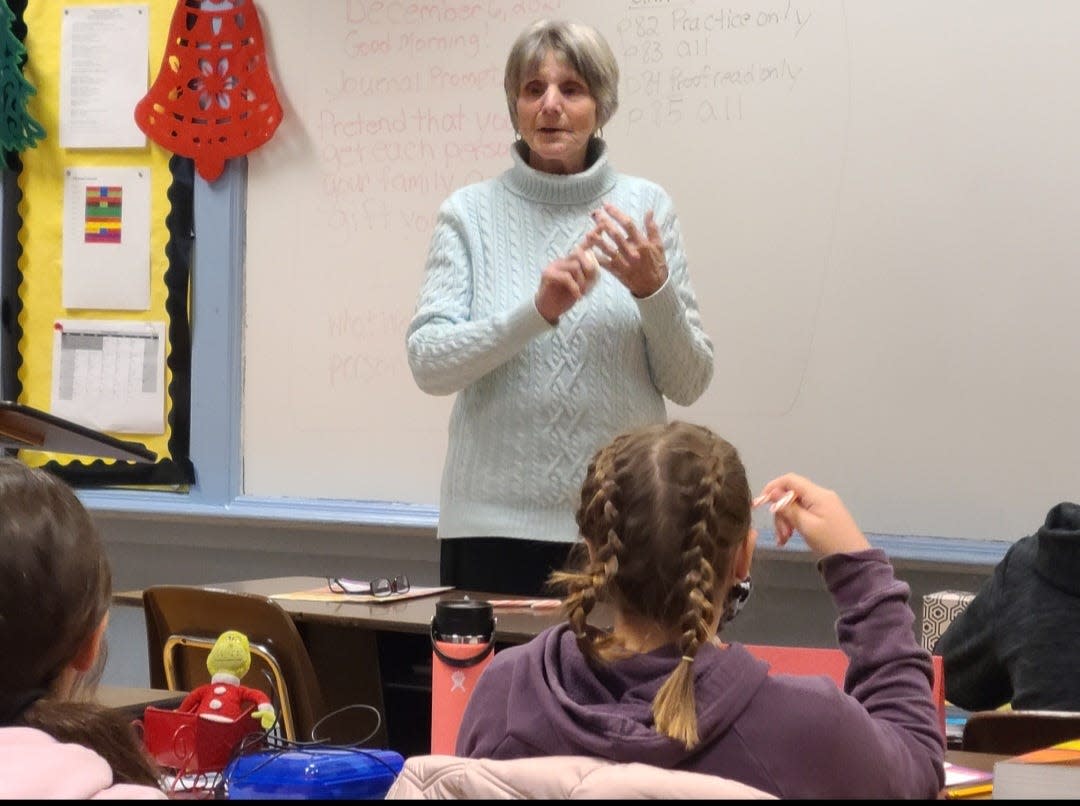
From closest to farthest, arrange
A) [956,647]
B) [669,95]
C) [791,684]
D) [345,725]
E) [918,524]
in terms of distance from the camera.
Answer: [791,684], [956,647], [345,725], [918,524], [669,95]

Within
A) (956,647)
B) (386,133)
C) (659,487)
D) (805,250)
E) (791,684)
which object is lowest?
(956,647)

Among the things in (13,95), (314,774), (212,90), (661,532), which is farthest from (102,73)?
(661,532)

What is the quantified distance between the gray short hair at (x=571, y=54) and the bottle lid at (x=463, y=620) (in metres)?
1.47

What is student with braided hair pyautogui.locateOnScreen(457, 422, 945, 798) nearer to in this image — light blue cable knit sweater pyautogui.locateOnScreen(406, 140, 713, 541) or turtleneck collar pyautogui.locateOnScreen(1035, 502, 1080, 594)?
turtleneck collar pyautogui.locateOnScreen(1035, 502, 1080, 594)

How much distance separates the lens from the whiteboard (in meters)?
3.20

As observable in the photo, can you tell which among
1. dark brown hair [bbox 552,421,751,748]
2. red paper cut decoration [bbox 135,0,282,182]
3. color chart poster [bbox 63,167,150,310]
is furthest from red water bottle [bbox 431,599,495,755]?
color chart poster [bbox 63,167,150,310]

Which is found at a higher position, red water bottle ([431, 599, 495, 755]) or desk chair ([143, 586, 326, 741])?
red water bottle ([431, 599, 495, 755])

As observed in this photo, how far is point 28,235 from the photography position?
14.2ft

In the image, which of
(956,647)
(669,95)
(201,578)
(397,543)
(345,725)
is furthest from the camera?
(201,578)

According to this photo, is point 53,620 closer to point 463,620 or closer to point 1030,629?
point 463,620

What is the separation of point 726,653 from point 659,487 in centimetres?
17

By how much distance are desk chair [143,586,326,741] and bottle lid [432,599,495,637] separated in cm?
61

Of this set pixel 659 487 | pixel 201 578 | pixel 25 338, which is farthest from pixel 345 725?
pixel 25 338

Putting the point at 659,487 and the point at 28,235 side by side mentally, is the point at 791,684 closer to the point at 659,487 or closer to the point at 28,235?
the point at 659,487
